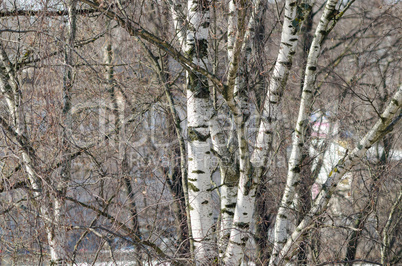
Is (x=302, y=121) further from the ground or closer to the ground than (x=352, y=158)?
further from the ground


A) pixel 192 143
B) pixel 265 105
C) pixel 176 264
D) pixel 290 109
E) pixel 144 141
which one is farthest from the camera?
pixel 144 141

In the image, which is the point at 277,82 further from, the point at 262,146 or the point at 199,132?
the point at 199,132

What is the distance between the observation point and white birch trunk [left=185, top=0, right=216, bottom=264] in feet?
11.4

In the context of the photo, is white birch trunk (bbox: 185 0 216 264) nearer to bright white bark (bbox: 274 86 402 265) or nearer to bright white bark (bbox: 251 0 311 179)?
bright white bark (bbox: 251 0 311 179)

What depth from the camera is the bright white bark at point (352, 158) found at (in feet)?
10.6

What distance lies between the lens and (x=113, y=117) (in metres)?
7.17

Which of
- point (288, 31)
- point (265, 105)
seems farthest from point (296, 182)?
point (288, 31)

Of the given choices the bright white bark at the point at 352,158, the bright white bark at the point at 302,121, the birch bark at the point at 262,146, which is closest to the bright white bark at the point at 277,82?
the birch bark at the point at 262,146

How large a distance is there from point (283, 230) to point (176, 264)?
1.56 metres

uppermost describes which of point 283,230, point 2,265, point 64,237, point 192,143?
point 192,143

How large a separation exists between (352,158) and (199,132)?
58.6 inches

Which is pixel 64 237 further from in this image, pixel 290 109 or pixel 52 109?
pixel 290 109

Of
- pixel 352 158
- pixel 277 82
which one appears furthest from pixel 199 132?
pixel 352 158

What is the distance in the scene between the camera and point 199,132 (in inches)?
142
